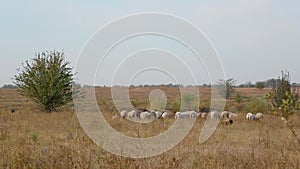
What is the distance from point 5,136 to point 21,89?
14.9 metres

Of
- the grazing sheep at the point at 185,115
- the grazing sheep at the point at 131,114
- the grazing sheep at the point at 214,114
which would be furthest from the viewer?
the grazing sheep at the point at 131,114

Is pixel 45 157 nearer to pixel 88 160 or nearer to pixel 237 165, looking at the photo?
pixel 88 160

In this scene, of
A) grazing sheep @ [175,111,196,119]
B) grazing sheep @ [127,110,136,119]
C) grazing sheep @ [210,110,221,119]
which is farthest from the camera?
grazing sheep @ [127,110,136,119]

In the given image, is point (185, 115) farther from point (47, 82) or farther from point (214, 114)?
point (47, 82)

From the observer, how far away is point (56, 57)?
78.9 feet

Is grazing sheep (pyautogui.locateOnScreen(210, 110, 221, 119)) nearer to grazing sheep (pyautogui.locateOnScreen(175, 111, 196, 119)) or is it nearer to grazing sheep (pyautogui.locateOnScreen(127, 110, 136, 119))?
grazing sheep (pyautogui.locateOnScreen(175, 111, 196, 119))

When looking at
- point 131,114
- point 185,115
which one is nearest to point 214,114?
point 185,115

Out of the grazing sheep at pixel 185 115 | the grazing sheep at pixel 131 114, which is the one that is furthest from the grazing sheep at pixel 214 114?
the grazing sheep at pixel 131 114

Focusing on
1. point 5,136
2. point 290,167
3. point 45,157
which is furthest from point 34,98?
point 290,167

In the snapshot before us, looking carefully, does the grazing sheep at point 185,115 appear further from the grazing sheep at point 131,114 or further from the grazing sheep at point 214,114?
the grazing sheep at point 131,114

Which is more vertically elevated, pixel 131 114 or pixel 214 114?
pixel 214 114

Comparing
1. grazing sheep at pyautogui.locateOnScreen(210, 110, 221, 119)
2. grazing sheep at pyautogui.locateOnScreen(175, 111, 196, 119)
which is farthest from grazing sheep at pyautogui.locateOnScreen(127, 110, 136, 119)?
grazing sheep at pyautogui.locateOnScreen(210, 110, 221, 119)

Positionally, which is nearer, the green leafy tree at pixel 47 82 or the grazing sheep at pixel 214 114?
the grazing sheep at pixel 214 114

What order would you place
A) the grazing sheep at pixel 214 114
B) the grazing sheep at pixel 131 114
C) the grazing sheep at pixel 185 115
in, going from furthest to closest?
1. the grazing sheep at pixel 131 114
2. the grazing sheep at pixel 185 115
3. the grazing sheep at pixel 214 114
